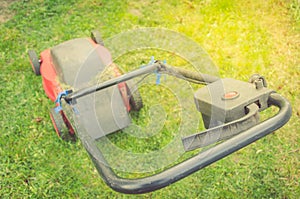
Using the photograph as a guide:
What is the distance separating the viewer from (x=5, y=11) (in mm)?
2455

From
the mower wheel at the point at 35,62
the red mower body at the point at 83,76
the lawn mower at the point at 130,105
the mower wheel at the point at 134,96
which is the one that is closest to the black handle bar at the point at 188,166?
the lawn mower at the point at 130,105

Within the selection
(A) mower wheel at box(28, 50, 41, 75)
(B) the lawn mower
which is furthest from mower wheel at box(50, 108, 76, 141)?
(A) mower wheel at box(28, 50, 41, 75)

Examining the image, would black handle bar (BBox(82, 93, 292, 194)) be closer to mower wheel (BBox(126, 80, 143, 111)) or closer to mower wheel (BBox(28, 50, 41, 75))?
mower wheel (BBox(126, 80, 143, 111))

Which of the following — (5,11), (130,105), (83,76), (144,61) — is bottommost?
(130,105)

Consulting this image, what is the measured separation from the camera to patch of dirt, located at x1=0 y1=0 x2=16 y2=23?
242 cm

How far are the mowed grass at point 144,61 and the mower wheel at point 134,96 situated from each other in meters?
0.20

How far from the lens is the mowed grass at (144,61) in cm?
179

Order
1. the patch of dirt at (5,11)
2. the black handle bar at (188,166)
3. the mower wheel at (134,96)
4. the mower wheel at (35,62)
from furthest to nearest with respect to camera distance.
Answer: the patch of dirt at (5,11), the mower wheel at (35,62), the mower wheel at (134,96), the black handle bar at (188,166)

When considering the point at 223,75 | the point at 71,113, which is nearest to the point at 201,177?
the point at 223,75

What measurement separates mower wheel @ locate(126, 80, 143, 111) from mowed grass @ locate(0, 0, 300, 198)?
0.65 feet

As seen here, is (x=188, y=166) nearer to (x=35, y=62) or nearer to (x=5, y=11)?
(x=35, y=62)

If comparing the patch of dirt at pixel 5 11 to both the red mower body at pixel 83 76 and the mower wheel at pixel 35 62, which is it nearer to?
the mower wheel at pixel 35 62

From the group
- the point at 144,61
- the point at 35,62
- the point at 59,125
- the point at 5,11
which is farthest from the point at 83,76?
the point at 5,11

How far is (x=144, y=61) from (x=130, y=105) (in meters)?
0.33
